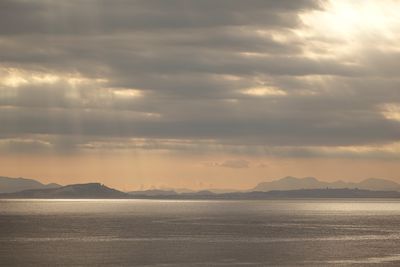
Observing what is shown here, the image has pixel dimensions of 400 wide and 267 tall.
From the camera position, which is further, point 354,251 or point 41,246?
point 41,246

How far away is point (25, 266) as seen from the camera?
98812 millimetres

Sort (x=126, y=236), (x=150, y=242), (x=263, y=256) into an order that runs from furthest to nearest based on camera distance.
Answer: (x=126, y=236), (x=150, y=242), (x=263, y=256)

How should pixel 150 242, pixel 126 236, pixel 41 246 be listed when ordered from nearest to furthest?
pixel 41 246 → pixel 150 242 → pixel 126 236

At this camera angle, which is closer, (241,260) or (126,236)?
(241,260)

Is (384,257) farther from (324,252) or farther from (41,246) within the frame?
(41,246)

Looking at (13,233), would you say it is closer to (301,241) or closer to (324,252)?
(301,241)

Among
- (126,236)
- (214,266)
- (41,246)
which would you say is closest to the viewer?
(214,266)

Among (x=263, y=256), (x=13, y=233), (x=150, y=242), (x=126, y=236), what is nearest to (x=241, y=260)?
(x=263, y=256)

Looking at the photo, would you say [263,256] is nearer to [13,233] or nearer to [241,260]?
[241,260]

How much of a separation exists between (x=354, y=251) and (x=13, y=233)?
85823 mm

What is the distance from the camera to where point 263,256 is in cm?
11288

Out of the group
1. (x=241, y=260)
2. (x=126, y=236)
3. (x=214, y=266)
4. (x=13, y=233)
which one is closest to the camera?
(x=214, y=266)

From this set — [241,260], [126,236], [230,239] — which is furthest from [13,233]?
[241,260]

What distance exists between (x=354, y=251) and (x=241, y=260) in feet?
81.5
